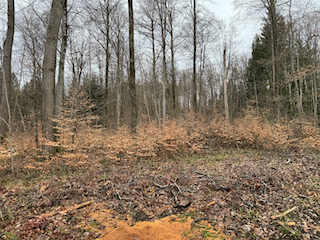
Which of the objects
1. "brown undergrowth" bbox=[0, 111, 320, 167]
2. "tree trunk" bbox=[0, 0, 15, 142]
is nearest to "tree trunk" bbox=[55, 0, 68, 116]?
"brown undergrowth" bbox=[0, 111, 320, 167]

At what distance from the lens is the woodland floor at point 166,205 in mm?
3752

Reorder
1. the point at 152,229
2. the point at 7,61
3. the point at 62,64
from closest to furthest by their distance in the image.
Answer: the point at 152,229 < the point at 7,61 < the point at 62,64

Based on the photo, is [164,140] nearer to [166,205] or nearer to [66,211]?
[166,205]

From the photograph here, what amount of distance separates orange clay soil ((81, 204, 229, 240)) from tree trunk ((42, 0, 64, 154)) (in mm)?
4826

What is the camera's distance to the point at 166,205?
4883 mm

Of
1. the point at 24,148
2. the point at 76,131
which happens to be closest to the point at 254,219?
the point at 76,131

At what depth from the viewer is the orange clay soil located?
3.68 m

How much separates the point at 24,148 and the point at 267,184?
991 cm

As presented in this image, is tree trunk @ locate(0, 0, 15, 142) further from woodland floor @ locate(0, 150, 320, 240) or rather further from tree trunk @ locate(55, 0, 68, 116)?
woodland floor @ locate(0, 150, 320, 240)

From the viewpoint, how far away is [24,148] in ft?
28.9

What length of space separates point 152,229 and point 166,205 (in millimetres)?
1045

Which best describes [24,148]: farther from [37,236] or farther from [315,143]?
[315,143]

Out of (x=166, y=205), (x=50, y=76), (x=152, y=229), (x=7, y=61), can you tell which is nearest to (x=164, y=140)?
(x=166, y=205)

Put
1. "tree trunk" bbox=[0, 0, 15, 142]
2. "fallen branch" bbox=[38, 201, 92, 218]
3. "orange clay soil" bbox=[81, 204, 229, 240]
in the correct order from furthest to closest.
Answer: "tree trunk" bbox=[0, 0, 15, 142] → "fallen branch" bbox=[38, 201, 92, 218] → "orange clay soil" bbox=[81, 204, 229, 240]
